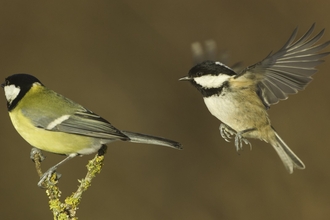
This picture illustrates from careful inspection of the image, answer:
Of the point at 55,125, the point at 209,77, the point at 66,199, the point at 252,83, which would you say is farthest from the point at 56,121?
the point at 252,83

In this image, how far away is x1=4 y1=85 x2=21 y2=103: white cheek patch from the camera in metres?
1.43

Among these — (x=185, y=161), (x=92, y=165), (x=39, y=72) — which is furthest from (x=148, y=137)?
(x=39, y=72)

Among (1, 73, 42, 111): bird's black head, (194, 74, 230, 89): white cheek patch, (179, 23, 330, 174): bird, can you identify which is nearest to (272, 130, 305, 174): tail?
(179, 23, 330, 174): bird

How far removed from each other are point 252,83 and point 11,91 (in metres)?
Result: 0.73

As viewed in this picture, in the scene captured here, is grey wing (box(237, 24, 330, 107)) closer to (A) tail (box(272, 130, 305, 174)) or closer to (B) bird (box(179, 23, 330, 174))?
(B) bird (box(179, 23, 330, 174))

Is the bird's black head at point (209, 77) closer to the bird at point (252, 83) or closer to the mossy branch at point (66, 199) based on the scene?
the bird at point (252, 83)

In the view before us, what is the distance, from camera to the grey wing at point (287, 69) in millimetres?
1210

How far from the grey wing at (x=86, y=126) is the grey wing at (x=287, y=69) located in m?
0.42

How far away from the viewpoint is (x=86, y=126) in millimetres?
1439

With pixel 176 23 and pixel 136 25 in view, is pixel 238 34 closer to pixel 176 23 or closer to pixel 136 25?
pixel 176 23

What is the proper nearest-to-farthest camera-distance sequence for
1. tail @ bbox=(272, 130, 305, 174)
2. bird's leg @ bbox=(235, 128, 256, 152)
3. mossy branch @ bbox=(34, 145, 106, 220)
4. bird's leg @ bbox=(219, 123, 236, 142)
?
1. mossy branch @ bbox=(34, 145, 106, 220)
2. bird's leg @ bbox=(235, 128, 256, 152)
3. bird's leg @ bbox=(219, 123, 236, 142)
4. tail @ bbox=(272, 130, 305, 174)

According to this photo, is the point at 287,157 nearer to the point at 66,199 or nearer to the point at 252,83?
the point at 252,83

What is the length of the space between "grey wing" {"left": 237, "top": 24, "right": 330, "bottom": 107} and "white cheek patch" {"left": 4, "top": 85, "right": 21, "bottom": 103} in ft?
2.26

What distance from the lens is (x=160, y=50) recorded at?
8.75 ft
